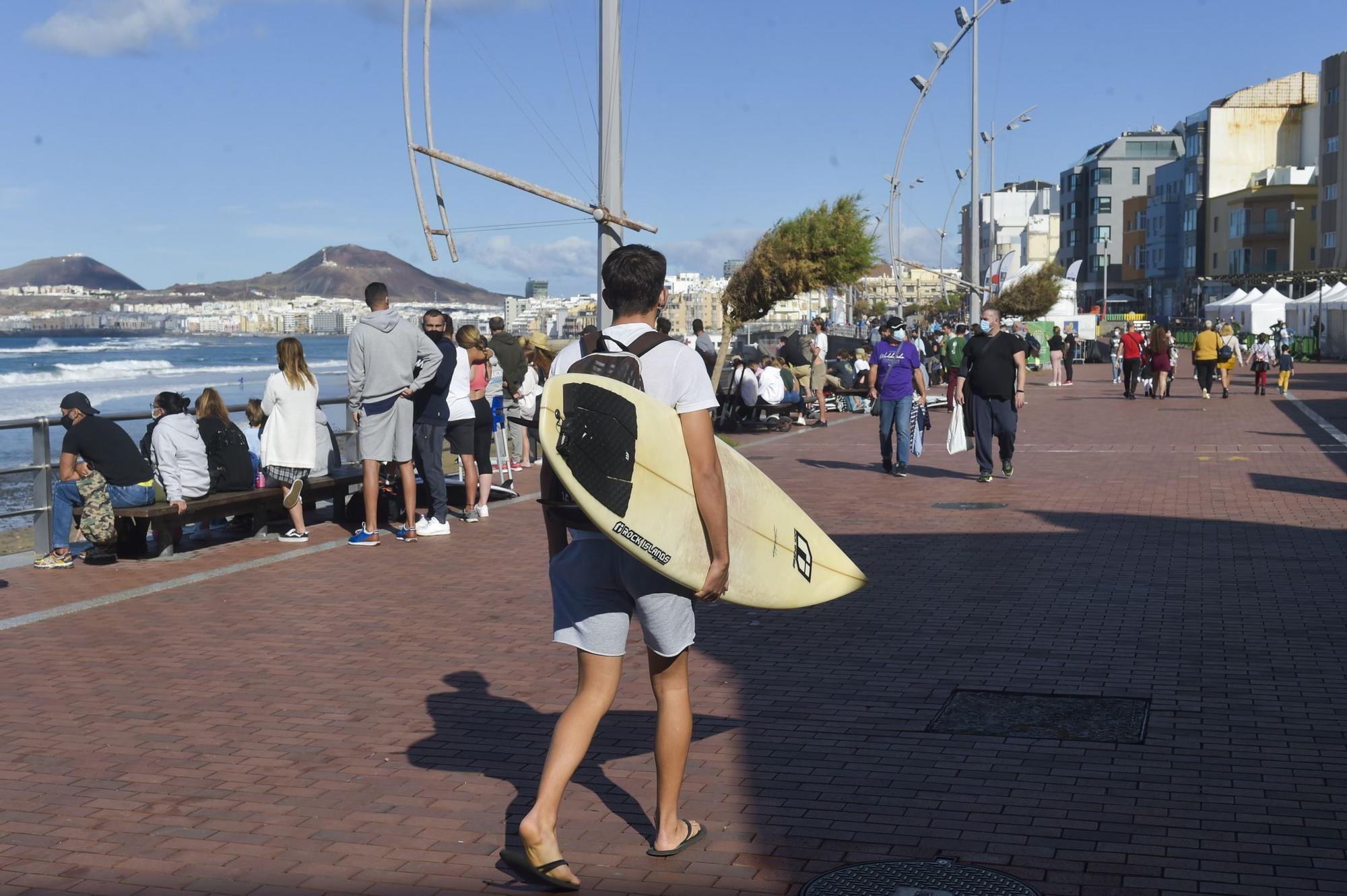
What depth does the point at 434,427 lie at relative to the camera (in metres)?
11.5

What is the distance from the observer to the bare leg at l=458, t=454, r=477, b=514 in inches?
489

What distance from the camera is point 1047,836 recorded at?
14.6ft

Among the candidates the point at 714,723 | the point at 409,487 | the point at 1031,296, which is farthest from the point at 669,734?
the point at 1031,296

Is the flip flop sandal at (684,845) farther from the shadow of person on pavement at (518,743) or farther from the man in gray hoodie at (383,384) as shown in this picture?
the man in gray hoodie at (383,384)

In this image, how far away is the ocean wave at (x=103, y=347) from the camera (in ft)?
354

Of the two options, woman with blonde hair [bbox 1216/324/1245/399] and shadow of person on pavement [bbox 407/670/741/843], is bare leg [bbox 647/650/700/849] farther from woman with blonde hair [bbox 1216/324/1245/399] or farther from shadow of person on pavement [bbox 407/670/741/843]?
woman with blonde hair [bbox 1216/324/1245/399]

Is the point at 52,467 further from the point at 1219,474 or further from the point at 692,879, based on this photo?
the point at 1219,474

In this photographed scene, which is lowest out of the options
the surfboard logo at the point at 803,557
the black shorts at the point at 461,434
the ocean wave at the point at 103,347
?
the ocean wave at the point at 103,347

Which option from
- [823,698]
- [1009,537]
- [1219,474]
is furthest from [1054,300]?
[823,698]

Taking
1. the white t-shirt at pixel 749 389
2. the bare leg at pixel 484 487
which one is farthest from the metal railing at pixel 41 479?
the white t-shirt at pixel 749 389

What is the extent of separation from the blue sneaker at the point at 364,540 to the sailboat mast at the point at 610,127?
293 centimetres

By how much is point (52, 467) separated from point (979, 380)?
329 inches

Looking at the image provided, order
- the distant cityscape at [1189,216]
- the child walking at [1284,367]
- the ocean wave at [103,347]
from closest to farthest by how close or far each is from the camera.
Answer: the child walking at [1284,367], the distant cityscape at [1189,216], the ocean wave at [103,347]

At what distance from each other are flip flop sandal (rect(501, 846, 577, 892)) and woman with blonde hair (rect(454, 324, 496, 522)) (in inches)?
322
